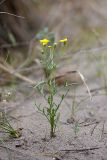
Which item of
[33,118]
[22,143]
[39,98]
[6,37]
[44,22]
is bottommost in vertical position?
[22,143]

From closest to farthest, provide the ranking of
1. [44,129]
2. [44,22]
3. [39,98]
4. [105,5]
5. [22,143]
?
[22,143] → [44,129] → [39,98] → [44,22] → [105,5]

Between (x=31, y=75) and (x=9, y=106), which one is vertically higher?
(x=31, y=75)

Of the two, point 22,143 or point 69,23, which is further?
point 69,23

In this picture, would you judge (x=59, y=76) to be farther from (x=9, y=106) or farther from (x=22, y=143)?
(x=22, y=143)

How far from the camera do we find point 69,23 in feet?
14.1

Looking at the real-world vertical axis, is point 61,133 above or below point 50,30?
below

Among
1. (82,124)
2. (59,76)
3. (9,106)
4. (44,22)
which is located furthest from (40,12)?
(82,124)

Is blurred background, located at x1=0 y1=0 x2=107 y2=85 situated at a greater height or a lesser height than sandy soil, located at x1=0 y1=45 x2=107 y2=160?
greater

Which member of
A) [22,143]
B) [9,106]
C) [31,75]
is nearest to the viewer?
[22,143]

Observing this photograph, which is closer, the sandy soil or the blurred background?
the sandy soil

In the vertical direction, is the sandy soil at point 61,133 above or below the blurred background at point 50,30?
below

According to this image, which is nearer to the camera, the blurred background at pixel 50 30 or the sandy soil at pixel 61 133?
the sandy soil at pixel 61 133

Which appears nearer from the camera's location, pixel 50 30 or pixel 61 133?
pixel 61 133

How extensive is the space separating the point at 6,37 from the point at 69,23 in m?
1.25
